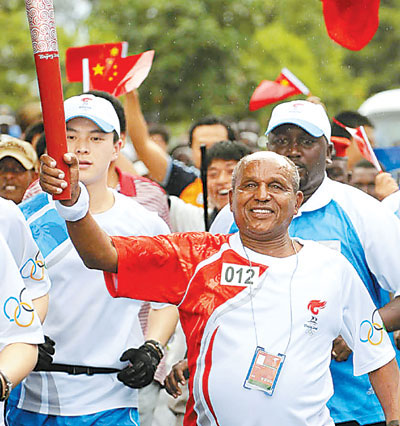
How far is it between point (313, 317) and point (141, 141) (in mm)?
3144

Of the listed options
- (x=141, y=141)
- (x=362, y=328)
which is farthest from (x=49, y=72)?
(x=141, y=141)

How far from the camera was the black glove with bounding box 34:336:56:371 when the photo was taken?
4.14 meters

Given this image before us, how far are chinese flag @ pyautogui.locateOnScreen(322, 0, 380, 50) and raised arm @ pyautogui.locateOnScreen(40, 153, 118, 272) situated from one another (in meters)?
2.37

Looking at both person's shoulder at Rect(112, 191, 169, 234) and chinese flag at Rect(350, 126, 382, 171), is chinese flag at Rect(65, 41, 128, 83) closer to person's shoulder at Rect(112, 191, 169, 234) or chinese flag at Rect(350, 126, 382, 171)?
chinese flag at Rect(350, 126, 382, 171)

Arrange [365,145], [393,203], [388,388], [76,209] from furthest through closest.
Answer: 1. [365,145]
2. [393,203]
3. [388,388]
4. [76,209]

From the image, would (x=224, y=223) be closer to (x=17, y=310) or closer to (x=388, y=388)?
(x=388, y=388)

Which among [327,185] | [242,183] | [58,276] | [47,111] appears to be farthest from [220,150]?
[47,111]

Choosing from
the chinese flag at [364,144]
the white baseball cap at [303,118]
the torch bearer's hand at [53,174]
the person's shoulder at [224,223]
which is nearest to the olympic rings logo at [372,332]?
the person's shoulder at [224,223]

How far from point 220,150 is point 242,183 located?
248 centimetres

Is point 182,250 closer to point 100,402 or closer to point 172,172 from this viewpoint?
point 100,402

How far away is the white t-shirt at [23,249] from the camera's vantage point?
12.5ft

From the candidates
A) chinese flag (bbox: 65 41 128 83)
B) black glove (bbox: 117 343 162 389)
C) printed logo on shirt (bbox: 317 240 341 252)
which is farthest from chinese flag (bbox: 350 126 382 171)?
black glove (bbox: 117 343 162 389)

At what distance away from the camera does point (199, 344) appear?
3.50 metres

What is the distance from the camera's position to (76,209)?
3223 mm
